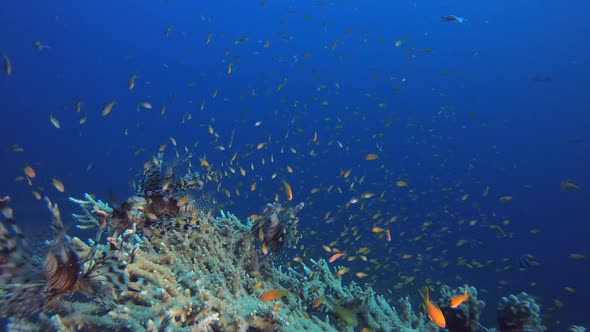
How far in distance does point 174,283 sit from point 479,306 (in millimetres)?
3593

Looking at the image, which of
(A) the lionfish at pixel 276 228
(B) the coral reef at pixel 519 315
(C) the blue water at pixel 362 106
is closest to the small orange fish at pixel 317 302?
(A) the lionfish at pixel 276 228

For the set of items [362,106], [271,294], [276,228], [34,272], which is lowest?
[362,106]

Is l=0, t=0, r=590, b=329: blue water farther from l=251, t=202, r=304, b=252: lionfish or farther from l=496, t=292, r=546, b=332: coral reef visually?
A: l=251, t=202, r=304, b=252: lionfish

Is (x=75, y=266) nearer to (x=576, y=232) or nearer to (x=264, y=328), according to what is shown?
(x=264, y=328)

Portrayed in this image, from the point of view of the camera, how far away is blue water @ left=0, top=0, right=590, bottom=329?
33.4m

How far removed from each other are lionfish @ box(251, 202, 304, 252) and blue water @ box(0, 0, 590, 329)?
15434 millimetres

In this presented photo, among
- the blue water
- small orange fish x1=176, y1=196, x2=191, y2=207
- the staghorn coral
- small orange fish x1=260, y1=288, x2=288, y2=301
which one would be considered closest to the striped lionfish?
small orange fish x1=176, y1=196, x2=191, y2=207

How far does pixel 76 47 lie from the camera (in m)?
90.2

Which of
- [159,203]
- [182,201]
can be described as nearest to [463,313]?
[182,201]

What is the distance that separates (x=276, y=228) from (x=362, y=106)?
39734 mm

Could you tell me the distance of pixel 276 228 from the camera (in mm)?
4480

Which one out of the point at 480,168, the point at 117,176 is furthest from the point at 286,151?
the point at 480,168

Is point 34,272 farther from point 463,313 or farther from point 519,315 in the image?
point 519,315

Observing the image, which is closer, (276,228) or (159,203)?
(159,203)
